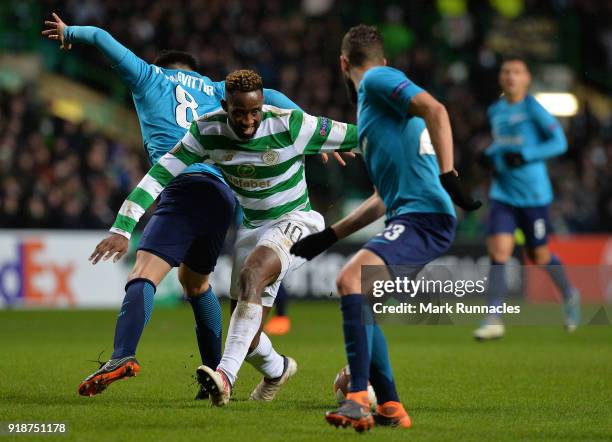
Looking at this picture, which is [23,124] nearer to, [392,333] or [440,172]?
[392,333]

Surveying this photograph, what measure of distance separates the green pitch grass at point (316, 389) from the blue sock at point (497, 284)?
47 centimetres

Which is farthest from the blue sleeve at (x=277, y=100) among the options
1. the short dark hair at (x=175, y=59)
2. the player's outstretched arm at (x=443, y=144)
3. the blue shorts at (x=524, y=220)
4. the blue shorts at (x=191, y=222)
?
the blue shorts at (x=524, y=220)

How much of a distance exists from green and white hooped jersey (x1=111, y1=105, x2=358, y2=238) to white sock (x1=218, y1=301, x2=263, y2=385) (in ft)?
2.36

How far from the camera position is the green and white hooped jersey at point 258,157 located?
6.84 meters

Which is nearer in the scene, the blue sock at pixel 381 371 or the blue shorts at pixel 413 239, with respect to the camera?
the blue shorts at pixel 413 239

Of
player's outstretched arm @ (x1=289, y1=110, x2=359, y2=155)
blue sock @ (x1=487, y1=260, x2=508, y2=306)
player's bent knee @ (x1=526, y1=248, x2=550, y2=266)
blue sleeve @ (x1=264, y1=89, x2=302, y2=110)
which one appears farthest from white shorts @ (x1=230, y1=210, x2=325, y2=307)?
player's bent knee @ (x1=526, y1=248, x2=550, y2=266)

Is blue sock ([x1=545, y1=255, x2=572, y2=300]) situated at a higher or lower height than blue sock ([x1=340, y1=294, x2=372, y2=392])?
lower

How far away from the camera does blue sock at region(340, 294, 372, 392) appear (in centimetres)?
560

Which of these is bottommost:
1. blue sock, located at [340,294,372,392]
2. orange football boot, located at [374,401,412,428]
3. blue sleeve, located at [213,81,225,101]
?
orange football boot, located at [374,401,412,428]

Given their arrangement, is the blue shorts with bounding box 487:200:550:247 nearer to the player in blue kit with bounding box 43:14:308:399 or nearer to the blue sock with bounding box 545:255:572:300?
the blue sock with bounding box 545:255:572:300

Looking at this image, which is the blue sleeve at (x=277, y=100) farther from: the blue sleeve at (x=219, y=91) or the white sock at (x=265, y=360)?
the white sock at (x=265, y=360)

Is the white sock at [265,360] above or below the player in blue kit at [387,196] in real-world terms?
below

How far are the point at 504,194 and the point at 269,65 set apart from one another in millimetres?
9582

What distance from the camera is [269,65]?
21047 millimetres
